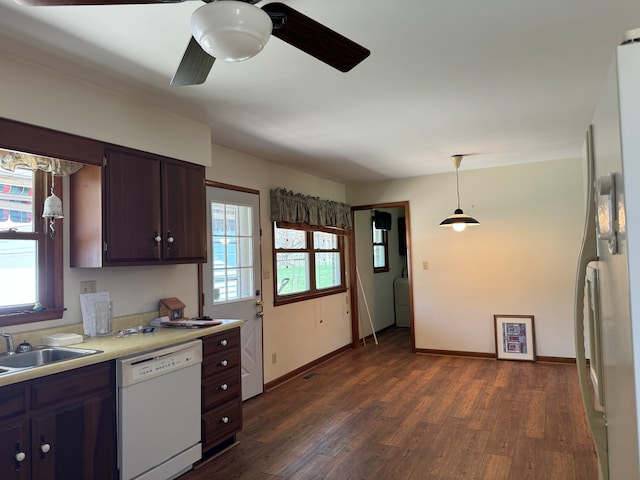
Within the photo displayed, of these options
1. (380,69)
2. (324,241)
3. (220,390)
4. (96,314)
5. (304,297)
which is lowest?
(220,390)

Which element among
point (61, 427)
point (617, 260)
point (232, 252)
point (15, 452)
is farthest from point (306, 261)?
point (617, 260)

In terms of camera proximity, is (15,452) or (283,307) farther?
(283,307)

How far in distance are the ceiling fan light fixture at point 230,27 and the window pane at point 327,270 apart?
4.38m

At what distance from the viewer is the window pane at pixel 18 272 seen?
2447mm

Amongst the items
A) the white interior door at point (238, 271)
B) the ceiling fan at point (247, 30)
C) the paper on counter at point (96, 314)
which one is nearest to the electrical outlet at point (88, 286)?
the paper on counter at point (96, 314)

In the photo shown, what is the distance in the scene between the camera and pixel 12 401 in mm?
1862

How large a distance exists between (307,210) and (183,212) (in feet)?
7.28

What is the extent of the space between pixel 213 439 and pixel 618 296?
2.74 metres

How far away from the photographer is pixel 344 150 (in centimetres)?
431

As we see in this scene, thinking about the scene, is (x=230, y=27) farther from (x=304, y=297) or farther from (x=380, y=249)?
(x=380, y=249)

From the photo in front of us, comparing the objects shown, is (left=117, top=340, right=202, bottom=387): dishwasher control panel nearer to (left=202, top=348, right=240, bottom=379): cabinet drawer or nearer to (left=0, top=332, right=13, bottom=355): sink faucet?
(left=202, top=348, right=240, bottom=379): cabinet drawer

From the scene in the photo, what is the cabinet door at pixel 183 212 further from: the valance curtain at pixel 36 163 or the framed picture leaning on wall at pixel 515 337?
the framed picture leaning on wall at pixel 515 337

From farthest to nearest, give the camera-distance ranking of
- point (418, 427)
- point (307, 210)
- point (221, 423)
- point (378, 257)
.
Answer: point (378, 257)
point (307, 210)
point (418, 427)
point (221, 423)

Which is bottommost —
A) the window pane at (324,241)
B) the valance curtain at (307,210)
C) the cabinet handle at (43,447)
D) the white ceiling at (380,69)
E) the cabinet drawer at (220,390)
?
the cabinet drawer at (220,390)
